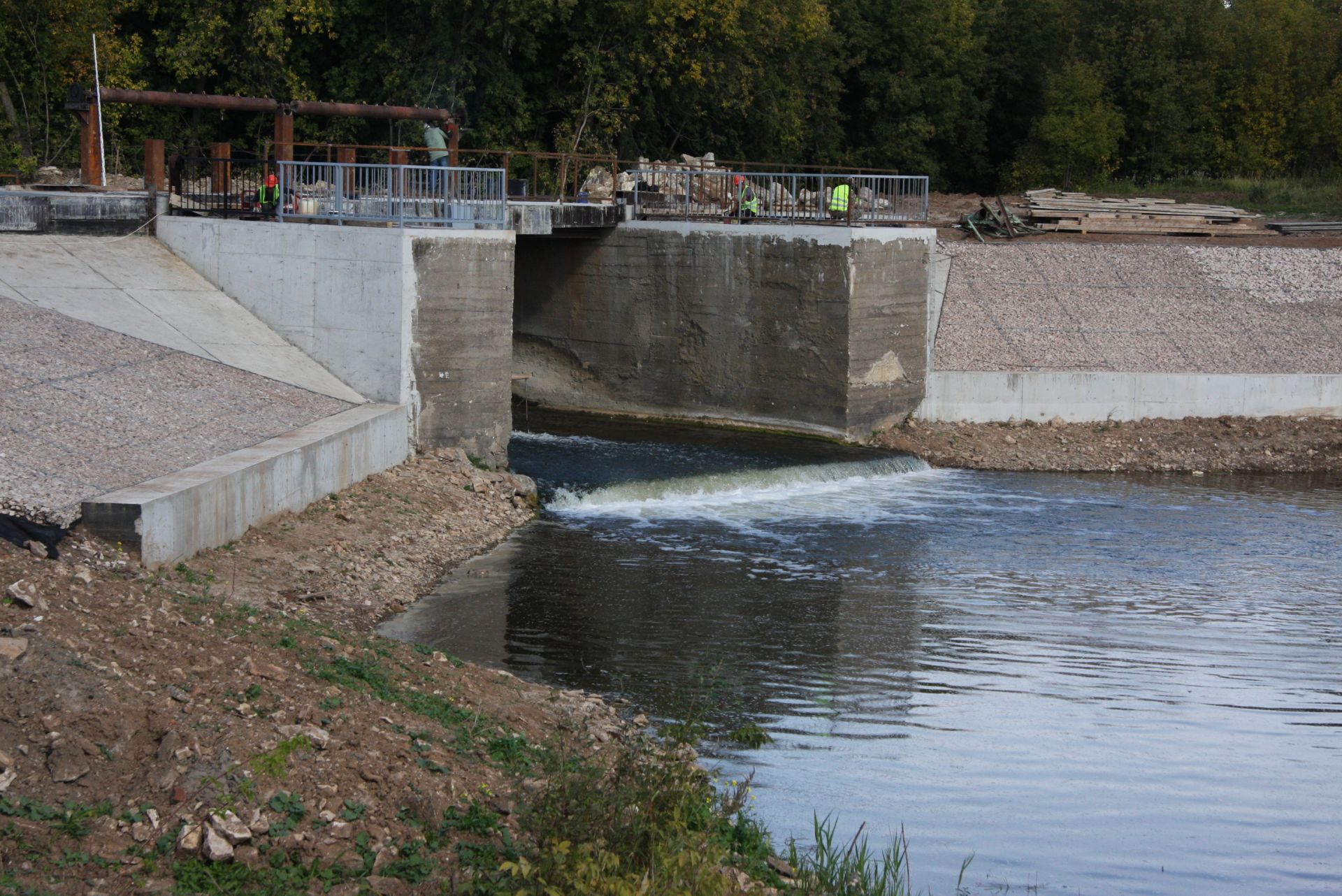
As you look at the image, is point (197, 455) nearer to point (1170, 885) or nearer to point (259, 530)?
point (259, 530)

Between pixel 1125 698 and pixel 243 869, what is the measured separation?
7.65 meters

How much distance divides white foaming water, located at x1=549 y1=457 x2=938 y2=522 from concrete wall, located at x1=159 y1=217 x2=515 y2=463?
1.74 meters

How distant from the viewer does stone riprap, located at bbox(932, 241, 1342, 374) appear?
26078mm

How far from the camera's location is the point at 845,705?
448 inches

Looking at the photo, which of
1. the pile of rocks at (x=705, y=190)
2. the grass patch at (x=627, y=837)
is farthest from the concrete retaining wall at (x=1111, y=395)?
the grass patch at (x=627, y=837)

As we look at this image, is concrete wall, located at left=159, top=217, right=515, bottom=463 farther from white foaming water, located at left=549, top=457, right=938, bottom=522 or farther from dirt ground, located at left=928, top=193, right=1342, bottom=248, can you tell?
dirt ground, located at left=928, top=193, right=1342, bottom=248

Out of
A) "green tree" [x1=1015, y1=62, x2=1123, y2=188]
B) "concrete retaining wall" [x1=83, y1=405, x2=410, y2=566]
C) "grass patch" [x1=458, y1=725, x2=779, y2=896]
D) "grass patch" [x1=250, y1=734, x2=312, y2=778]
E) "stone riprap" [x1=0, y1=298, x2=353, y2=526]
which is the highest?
"green tree" [x1=1015, y1=62, x2=1123, y2=188]

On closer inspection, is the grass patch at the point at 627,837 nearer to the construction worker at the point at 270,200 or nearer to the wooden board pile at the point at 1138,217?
the construction worker at the point at 270,200

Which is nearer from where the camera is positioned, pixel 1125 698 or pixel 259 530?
pixel 1125 698

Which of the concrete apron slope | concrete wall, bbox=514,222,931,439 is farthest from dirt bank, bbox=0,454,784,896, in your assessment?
concrete wall, bbox=514,222,931,439

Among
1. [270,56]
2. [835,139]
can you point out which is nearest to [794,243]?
[270,56]

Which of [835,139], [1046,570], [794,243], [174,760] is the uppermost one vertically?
[835,139]

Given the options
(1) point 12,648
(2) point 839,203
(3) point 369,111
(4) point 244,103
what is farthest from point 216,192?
(1) point 12,648

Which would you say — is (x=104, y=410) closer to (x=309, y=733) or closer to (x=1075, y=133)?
(x=309, y=733)
